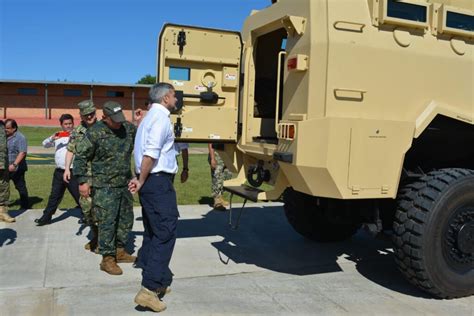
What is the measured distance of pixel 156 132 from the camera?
13.0ft

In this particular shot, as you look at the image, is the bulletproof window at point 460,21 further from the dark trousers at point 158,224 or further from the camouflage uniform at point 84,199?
the camouflage uniform at point 84,199

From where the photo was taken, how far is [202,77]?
17.1 ft

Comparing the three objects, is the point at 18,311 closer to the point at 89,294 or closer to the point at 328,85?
the point at 89,294

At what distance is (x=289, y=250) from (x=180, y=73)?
2.54 meters

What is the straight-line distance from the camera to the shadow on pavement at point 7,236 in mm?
5969

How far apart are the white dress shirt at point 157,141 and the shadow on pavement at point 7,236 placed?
9.12 feet

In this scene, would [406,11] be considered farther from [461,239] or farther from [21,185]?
[21,185]

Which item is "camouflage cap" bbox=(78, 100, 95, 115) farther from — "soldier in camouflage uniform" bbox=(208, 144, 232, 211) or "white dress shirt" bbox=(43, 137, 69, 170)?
"soldier in camouflage uniform" bbox=(208, 144, 232, 211)

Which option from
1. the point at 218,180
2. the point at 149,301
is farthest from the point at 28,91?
the point at 149,301

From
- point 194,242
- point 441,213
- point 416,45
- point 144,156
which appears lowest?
point 194,242

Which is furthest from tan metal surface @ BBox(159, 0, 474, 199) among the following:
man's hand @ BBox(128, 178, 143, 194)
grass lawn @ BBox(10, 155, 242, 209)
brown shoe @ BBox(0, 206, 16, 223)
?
grass lawn @ BBox(10, 155, 242, 209)

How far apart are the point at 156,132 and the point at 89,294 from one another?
1.63m

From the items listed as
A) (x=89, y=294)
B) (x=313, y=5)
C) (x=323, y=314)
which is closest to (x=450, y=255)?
(x=323, y=314)

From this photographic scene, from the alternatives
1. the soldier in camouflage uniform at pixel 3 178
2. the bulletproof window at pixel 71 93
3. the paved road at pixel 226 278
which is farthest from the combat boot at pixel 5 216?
the bulletproof window at pixel 71 93
